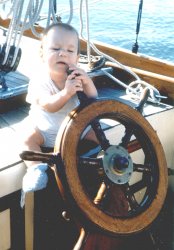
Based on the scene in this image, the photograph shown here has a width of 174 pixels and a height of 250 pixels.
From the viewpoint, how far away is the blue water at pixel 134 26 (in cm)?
812

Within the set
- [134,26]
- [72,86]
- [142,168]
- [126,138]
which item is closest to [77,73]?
[72,86]

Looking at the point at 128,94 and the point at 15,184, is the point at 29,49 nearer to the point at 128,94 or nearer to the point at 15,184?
the point at 128,94

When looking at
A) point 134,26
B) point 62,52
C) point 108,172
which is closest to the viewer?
point 108,172

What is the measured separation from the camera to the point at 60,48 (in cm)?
155

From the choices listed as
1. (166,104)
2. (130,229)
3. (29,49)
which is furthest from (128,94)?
(130,229)

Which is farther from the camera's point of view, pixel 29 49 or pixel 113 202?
pixel 29 49

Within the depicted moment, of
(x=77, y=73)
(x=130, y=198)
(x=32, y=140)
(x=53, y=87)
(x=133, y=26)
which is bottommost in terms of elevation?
(x=133, y=26)

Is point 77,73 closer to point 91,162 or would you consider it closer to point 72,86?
point 72,86

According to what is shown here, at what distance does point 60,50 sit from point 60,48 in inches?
0.5

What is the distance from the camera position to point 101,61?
264cm

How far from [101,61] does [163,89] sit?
0.48m

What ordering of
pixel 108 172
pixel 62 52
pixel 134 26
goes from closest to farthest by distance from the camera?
1. pixel 108 172
2. pixel 62 52
3. pixel 134 26

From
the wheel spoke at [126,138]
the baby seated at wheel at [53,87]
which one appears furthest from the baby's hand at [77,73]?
the wheel spoke at [126,138]

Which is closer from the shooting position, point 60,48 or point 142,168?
point 142,168
